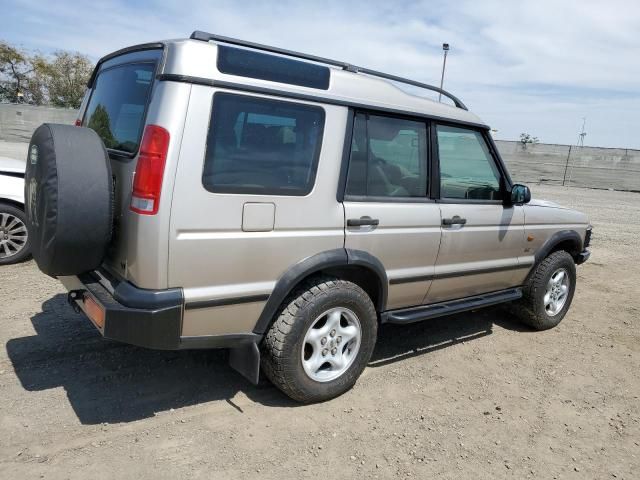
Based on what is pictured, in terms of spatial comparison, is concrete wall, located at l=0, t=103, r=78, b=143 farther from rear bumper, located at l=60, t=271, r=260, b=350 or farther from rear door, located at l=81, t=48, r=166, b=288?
rear bumper, located at l=60, t=271, r=260, b=350

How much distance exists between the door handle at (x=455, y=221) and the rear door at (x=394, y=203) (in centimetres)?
7

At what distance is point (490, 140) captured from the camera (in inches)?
166

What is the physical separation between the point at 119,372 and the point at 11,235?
2.88 meters

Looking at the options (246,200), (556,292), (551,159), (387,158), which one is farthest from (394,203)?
(551,159)

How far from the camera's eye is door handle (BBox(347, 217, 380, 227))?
10.3 ft

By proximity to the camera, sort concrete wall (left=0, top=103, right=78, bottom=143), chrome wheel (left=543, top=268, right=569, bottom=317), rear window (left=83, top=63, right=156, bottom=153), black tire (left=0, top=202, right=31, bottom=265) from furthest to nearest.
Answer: concrete wall (left=0, top=103, right=78, bottom=143), black tire (left=0, top=202, right=31, bottom=265), chrome wheel (left=543, top=268, right=569, bottom=317), rear window (left=83, top=63, right=156, bottom=153)

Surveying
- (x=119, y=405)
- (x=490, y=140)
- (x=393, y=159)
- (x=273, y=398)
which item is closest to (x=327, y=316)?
(x=273, y=398)

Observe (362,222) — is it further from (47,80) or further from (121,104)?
(47,80)

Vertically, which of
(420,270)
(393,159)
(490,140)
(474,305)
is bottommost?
(474,305)

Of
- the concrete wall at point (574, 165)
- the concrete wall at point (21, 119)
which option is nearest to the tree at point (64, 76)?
the concrete wall at point (21, 119)

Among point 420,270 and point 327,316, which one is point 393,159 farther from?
point 327,316

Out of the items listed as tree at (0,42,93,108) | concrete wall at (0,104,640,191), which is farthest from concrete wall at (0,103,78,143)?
tree at (0,42,93,108)

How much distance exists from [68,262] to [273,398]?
1506 millimetres

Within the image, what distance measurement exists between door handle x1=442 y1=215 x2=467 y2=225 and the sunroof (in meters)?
1.33
